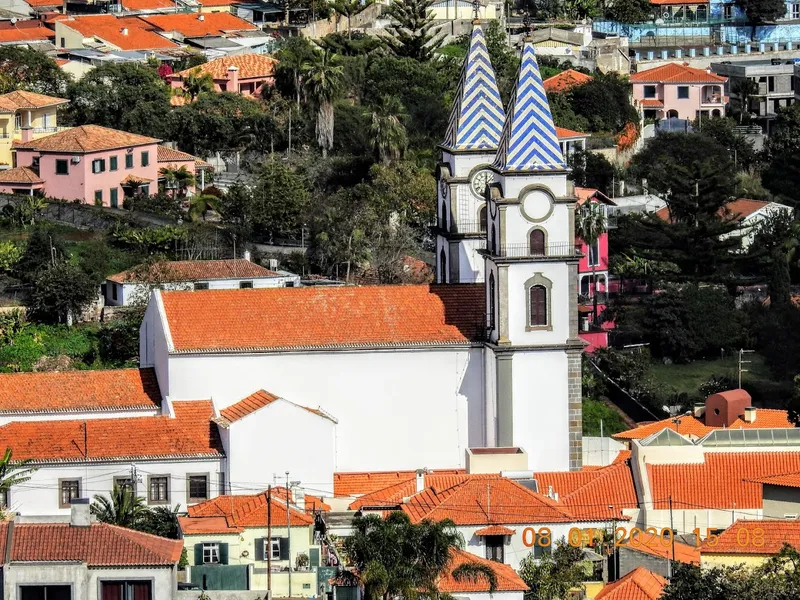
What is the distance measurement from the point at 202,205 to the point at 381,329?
1200 inches

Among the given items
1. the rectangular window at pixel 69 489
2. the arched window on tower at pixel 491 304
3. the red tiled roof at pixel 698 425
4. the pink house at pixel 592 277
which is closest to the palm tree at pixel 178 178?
the pink house at pixel 592 277

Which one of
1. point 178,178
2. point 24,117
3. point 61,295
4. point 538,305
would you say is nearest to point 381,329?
point 538,305

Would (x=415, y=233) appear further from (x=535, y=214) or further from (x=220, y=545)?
(x=220, y=545)

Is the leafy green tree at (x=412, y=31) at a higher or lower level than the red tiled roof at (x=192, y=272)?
higher

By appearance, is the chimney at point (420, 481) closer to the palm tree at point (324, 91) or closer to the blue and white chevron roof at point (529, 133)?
the blue and white chevron roof at point (529, 133)

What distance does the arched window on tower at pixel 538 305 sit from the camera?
71375 millimetres

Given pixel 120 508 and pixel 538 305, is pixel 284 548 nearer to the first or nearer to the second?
Result: pixel 120 508

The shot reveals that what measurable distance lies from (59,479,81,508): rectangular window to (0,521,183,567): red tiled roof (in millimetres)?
15328

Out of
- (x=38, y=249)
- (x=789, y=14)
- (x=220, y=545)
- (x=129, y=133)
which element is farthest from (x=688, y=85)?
(x=220, y=545)

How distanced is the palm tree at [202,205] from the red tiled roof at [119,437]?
3027cm

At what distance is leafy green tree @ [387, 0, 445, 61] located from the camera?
124m

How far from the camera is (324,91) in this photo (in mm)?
112875

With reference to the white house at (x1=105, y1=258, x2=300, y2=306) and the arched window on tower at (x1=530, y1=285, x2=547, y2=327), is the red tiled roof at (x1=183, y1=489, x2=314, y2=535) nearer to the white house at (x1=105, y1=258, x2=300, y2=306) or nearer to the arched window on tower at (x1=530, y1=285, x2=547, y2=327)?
the arched window on tower at (x1=530, y1=285, x2=547, y2=327)

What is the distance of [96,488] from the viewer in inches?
2734
